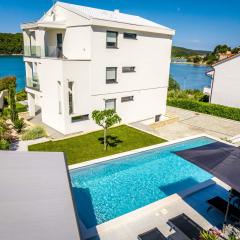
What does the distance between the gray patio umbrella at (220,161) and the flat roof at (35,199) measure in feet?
16.2

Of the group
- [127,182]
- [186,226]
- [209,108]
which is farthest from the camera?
[209,108]

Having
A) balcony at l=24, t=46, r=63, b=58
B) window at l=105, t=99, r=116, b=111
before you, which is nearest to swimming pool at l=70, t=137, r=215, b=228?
window at l=105, t=99, r=116, b=111

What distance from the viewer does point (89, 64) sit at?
19.7m

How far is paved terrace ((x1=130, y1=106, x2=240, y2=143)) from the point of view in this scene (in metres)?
22.2

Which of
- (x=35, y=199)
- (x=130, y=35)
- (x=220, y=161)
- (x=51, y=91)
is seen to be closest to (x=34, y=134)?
(x=51, y=91)

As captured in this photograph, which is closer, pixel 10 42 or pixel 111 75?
pixel 111 75

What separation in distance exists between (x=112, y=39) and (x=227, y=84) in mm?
17745

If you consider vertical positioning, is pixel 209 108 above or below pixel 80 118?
below

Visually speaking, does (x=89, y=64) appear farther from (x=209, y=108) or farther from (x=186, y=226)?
(x=209, y=108)

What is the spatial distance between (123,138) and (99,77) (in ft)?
18.3

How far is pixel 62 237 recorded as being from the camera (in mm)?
5305

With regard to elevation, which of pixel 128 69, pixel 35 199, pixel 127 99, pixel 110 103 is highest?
pixel 128 69

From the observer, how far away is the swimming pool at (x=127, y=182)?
11.6 meters

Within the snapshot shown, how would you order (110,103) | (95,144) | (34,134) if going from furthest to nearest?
(110,103) → (34,134) → (95,144)
